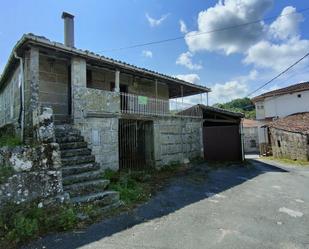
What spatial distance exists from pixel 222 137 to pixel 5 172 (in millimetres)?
13986

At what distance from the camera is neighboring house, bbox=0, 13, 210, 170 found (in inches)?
332

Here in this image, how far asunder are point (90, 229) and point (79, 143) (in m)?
3.46

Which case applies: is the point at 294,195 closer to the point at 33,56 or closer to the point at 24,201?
the point at 24,201

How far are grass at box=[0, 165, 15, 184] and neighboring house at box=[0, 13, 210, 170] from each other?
127 centimetres

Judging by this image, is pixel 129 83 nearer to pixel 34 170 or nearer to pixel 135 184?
pixel 135 184

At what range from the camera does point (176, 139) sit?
13172 mm

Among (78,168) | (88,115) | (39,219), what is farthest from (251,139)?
(39,219)

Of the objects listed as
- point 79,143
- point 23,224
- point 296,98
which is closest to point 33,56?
point 79,143

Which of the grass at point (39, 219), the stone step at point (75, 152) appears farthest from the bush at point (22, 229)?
the stone step at point (75, 152)

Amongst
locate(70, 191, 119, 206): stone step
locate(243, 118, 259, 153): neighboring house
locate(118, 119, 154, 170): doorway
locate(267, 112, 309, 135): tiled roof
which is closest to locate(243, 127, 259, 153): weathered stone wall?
locate(243, 118, 259, 153): neighboring house

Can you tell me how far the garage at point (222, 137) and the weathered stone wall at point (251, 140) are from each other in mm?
17349

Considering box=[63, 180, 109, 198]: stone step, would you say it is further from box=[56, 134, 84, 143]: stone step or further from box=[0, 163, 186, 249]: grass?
box=[56, 134, 84, 143]: stone step

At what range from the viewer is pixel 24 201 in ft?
16.3

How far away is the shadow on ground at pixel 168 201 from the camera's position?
4.55m
